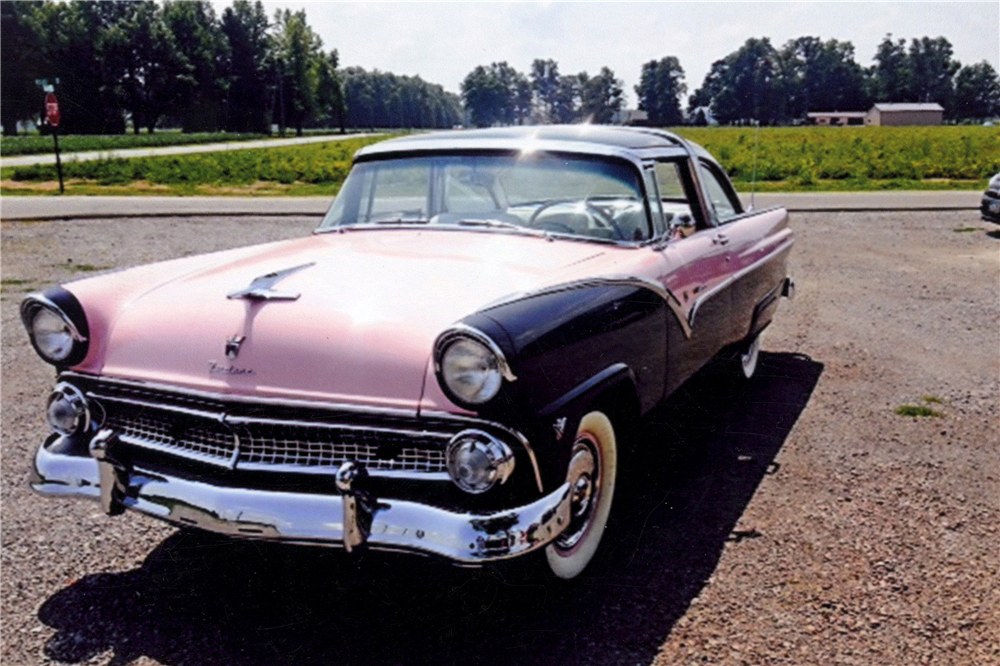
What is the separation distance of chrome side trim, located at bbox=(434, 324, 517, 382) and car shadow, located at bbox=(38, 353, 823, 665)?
0.57 m

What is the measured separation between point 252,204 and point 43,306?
46.9ft

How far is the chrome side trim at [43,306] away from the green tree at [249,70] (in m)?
79.9

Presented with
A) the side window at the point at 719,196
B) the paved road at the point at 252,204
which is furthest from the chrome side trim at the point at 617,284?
the paved road at the point at 252,204

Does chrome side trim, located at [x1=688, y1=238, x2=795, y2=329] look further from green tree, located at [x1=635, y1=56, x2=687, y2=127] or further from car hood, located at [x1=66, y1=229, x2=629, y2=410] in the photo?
green tree, located at [x1=635, y1=56, x2=687, y2=127]

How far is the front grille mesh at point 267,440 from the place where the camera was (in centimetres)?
260

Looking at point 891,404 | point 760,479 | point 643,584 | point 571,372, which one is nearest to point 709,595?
point 643,584

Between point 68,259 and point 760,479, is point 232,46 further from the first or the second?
point 760,479

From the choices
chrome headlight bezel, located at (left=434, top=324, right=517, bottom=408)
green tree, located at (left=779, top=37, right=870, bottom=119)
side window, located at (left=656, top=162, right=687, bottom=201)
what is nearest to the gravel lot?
chrome headlight bezel, located at (left=434, top=324, right=517, bottom=408)

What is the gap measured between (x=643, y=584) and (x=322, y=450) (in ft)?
3.95

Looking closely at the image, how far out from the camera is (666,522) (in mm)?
3574

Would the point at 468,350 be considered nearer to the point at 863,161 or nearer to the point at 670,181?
the point at 670,181

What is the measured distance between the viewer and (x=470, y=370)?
252cm

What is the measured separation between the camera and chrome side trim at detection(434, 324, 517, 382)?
2.48m

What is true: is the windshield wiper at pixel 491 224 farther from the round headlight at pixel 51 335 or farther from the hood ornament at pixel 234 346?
the round headlight at pixel 51 335
